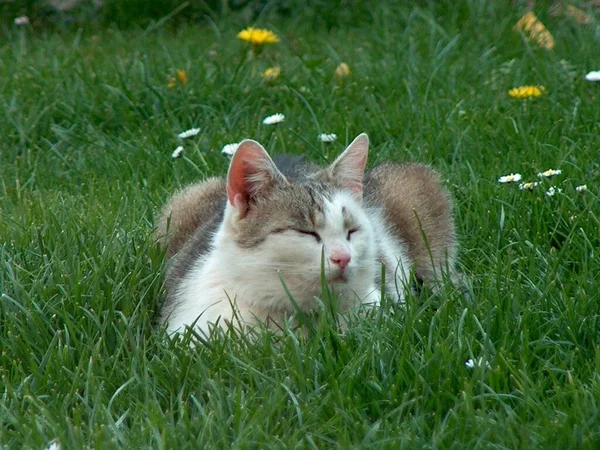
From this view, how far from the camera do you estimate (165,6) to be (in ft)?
25.4

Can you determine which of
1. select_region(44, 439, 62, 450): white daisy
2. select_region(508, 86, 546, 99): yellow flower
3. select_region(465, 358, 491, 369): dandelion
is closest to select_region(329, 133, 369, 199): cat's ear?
select_region(465, 358, 491, 369): dandelion

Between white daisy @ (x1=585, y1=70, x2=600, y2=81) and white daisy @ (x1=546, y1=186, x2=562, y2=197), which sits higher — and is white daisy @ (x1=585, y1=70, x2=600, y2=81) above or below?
below

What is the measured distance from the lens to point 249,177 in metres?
3.73

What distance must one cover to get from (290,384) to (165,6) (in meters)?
5.16

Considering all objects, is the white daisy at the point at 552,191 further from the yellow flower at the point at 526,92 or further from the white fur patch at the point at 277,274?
the yellow flower at the point at 526,92

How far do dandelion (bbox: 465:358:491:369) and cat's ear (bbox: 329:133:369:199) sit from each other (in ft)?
3.36

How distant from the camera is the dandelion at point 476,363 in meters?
3.05

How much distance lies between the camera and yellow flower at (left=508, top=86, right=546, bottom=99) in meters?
5.53

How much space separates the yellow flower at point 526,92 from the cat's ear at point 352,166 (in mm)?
1821

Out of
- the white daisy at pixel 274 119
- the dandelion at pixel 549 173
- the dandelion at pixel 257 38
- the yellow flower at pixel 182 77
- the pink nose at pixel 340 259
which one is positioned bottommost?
the dandelion at pixel 257 38

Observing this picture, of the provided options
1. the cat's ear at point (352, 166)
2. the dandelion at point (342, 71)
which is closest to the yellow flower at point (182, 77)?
the dandelion at point (342, 71)

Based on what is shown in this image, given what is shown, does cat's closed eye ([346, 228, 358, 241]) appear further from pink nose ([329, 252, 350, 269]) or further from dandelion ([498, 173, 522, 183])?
dandelion ([498, 173, 522, 183])

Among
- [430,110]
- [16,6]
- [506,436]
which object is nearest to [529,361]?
[506,436]

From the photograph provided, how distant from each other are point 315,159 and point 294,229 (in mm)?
1588
